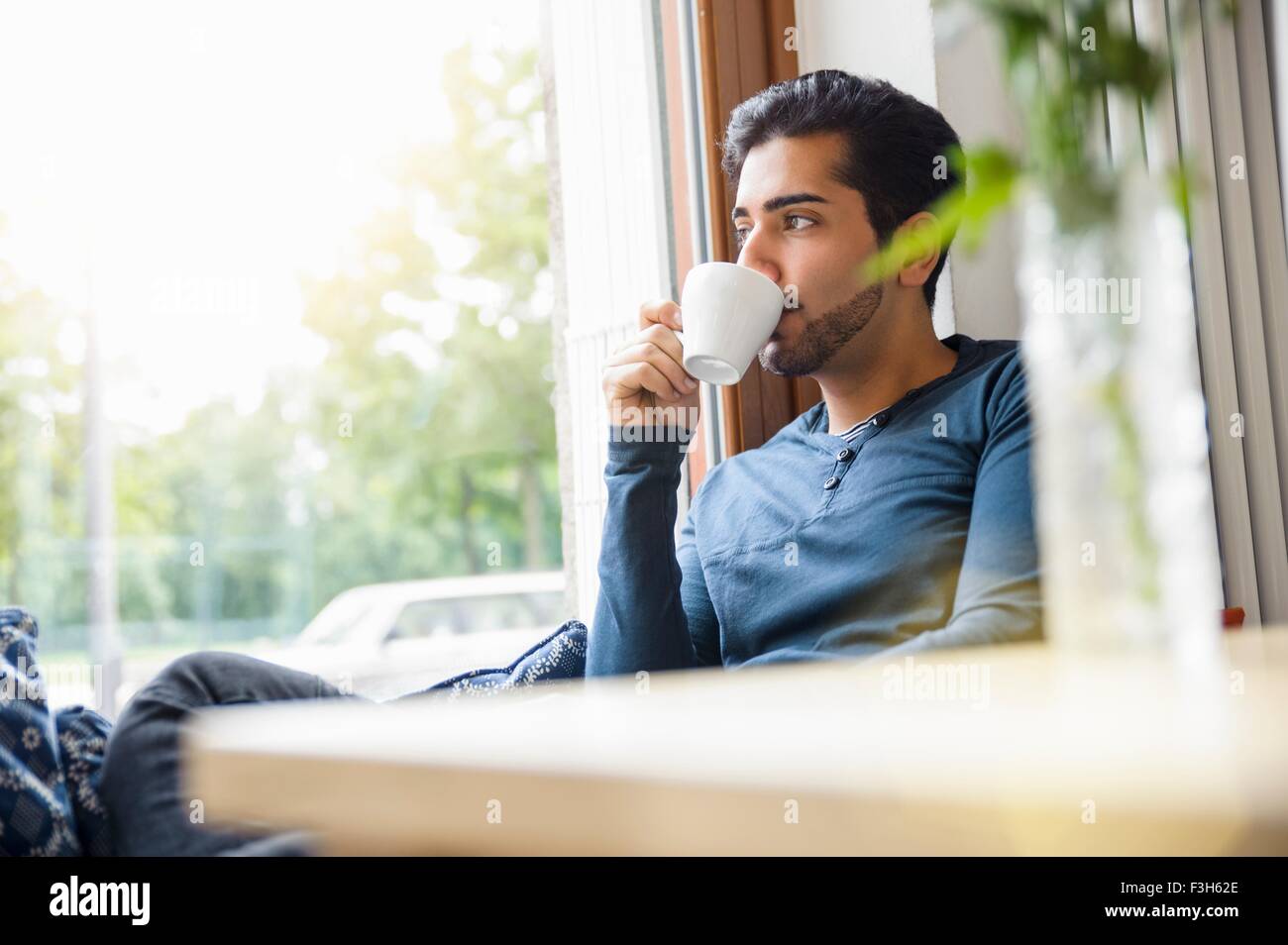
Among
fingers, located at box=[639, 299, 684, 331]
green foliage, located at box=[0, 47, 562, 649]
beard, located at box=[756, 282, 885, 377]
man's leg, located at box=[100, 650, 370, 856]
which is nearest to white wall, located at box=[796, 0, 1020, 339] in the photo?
beard, located at box=[756, 282, 885, 377]

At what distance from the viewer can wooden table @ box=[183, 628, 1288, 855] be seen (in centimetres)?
34

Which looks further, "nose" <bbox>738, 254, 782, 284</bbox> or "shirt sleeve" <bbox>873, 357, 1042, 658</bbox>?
"nose" <bbox>738, 254, 782, 284</bbox>

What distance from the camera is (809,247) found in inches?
52.4

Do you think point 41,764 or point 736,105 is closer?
point 41,764

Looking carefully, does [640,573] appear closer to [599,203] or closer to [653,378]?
[653,378]

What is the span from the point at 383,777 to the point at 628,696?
0.17m

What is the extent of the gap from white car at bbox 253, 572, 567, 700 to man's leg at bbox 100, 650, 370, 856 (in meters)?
5.57

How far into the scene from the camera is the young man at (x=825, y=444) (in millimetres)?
1180

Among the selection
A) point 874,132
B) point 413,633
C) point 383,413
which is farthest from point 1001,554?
point 383,413

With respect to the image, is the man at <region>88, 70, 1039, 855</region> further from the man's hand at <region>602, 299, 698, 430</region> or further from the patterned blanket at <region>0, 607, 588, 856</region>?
the patterned blanket at <region>0, 607, 588, 856</region>

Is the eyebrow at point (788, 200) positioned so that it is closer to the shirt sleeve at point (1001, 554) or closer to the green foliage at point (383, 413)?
the shirt sleeve at point (1001, 554)

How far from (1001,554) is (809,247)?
51cm

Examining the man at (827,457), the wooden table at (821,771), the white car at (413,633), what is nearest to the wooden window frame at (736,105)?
the man at (827,457)

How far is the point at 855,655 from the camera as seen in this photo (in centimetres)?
114
